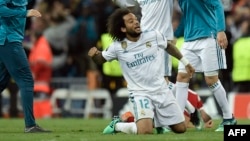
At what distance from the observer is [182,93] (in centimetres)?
1576

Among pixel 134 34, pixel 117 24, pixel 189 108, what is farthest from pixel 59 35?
pixel 134 34

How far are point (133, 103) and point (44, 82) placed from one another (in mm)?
10308

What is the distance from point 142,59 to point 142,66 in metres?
0.10

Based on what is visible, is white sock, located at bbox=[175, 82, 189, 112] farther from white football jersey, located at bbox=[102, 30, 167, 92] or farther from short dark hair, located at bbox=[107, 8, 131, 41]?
short dark hair, located at bbox=[107, 8, 131, 41]

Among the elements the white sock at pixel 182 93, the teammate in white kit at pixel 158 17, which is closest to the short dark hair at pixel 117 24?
the teammate in white kit at pixel 158 17

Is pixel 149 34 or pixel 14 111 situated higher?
pixel 149 34

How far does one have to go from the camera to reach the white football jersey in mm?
14188

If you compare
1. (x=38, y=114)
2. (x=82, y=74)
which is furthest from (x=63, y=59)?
(x=38, y=114)

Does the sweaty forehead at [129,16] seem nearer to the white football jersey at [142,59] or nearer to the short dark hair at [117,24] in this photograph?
the short dark hair at [117,24]

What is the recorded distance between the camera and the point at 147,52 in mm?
14203

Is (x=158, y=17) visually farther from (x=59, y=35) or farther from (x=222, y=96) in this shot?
(x=59, y=35)

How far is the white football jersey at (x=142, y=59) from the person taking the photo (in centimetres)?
1419

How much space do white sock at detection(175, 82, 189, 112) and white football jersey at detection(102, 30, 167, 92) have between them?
1.52 m

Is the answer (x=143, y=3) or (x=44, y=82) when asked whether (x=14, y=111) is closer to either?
(x=44, y=82)
